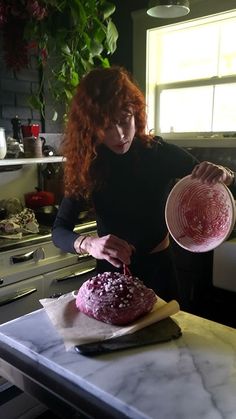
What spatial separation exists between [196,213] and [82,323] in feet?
1.27

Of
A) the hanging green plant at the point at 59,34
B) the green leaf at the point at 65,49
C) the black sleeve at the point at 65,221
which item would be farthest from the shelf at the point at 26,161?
the black sleeve at the point at 65,221

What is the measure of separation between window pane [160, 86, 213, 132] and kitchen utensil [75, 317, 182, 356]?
217 centimetres

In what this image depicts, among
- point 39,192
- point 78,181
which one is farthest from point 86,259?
point 78,181

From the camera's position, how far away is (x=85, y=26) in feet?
7.53

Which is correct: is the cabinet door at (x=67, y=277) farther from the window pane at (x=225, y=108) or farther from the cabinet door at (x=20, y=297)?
the window pane at (x=225, y=108)

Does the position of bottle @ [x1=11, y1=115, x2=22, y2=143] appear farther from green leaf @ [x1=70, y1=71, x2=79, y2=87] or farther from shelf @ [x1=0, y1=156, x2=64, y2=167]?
green leaf @ [x1=70, y1=71, x2=79, y2=87]

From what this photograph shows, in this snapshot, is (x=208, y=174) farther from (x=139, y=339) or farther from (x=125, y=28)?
(x=125, y=28)

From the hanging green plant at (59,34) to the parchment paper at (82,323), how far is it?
170 centimetres

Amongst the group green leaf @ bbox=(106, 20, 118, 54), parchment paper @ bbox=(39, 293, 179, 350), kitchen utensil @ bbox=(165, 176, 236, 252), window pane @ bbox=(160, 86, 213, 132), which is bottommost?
parchment paper @ bbox=(39, 293, 179, 350)

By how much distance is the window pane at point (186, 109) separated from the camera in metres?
2.84

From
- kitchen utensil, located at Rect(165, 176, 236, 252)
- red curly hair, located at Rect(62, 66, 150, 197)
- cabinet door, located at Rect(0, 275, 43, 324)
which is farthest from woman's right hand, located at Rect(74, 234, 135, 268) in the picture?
cabinet door, located at Rect(0, 275, 43, 324)

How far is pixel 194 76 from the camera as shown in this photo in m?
2.88

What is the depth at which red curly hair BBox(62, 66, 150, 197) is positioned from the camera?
1.22m

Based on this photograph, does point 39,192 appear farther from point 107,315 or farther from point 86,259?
point 107,315
